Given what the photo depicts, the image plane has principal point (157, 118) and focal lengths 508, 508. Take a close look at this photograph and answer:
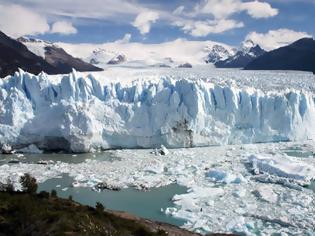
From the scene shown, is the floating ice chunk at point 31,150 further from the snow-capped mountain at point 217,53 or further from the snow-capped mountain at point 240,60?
the snow-capped mountain at point 217,53

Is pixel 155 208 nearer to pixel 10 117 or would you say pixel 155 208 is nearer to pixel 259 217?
pixel 259 217

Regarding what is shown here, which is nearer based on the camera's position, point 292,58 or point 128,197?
point 128,197

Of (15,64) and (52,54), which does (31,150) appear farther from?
(52,54)

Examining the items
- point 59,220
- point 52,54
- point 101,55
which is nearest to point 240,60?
point 52,54

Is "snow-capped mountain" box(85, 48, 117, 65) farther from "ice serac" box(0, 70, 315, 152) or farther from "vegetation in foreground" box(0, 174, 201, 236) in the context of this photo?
"vegetation in foreground" box(0, 174, 201, 236)

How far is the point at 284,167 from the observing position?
614 inches

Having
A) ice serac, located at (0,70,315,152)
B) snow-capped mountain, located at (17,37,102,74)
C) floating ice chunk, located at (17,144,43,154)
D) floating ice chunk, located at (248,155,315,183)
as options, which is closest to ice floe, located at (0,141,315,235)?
floating ice chunk, located at (248,155,315,183)

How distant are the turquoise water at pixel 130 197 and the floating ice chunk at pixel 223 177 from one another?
4.10 feet

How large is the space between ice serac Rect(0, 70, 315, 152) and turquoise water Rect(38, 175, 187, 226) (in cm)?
A: 508

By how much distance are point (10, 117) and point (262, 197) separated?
35.9 ft

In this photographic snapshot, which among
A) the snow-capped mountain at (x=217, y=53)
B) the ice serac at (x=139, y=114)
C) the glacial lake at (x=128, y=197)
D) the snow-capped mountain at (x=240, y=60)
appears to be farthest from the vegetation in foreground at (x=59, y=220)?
the snow-capped mountain at (x=217, y=53)

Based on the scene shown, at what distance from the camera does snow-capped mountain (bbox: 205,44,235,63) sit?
313ft

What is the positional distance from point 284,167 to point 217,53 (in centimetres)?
8855

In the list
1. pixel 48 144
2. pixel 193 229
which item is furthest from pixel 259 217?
pixel 48 144
